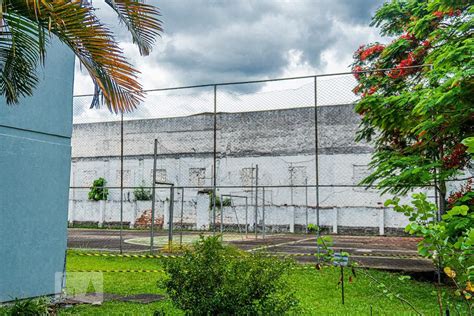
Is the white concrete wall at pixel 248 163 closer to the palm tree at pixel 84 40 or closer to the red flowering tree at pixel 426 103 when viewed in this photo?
the red flowering tree at pixel 426 103

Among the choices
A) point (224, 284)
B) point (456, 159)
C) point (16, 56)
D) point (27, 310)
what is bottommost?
point (27, 310)

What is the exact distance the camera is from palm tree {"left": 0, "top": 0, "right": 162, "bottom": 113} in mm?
4602

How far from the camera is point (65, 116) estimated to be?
7.92m

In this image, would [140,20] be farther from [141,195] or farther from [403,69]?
[141,195]

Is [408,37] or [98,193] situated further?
[98,193]

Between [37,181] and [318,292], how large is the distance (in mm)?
4810

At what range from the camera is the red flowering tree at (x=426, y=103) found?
771cm

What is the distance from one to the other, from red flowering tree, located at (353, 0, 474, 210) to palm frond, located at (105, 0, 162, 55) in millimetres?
4110

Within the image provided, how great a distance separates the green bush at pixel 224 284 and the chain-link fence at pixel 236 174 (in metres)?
17.4

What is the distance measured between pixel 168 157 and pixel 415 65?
2123 cm

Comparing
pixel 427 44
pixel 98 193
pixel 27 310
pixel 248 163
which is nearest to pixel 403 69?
pixel 427 44

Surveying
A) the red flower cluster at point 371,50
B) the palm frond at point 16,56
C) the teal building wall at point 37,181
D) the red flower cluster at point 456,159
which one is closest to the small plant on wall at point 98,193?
the red flower cluster at point 371,50

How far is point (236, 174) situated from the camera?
28.9 meters

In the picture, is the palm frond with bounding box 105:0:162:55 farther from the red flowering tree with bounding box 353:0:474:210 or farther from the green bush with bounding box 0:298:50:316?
the red flowering tree with bounding box 353:0:474:210
